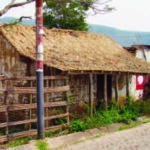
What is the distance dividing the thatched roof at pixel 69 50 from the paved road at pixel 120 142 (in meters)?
2.72

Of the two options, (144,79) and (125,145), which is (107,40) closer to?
(144,79)

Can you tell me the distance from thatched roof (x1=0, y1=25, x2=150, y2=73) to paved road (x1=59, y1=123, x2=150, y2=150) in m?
2.72

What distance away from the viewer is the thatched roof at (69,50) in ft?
29.9

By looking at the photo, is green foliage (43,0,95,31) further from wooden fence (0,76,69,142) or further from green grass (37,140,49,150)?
green grass (37,140,49,150)

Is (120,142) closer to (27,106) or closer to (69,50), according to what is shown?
(27,106)

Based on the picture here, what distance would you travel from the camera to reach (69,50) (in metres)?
11.0

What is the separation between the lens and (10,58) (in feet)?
33.1

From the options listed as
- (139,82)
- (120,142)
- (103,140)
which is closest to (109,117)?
(103,140)

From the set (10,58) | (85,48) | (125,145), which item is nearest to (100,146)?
(125,145)

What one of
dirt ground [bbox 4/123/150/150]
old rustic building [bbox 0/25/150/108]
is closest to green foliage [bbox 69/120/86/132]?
dirt ground [bbox 4/123/150/150]

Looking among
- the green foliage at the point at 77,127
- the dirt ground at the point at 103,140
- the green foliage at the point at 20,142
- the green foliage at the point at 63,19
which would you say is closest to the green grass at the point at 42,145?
the dirt ground at the point at 103,140

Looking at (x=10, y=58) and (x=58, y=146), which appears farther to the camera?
(x=10, y=58)

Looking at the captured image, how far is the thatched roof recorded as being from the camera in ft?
29.9

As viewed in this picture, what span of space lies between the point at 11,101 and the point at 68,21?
745 inches
